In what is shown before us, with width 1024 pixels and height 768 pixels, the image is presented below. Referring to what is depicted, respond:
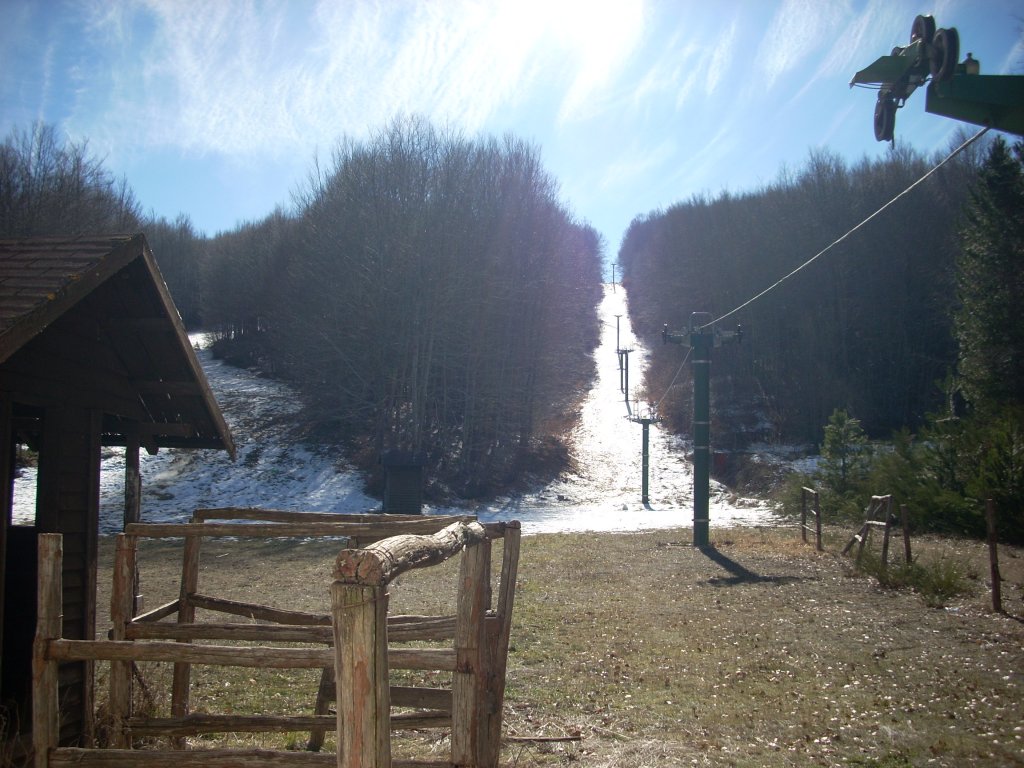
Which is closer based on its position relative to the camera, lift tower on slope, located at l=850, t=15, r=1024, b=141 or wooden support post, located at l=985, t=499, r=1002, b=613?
lift tower on slope, located at l=850, t=15, r=1024, b=141

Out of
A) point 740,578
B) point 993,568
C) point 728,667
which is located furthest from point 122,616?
point 740,578

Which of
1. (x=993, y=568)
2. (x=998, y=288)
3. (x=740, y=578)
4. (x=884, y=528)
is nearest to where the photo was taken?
(x=993, y=568)

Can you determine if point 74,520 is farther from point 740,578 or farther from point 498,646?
point 740,578

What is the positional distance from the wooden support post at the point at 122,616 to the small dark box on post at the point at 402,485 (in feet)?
60.8

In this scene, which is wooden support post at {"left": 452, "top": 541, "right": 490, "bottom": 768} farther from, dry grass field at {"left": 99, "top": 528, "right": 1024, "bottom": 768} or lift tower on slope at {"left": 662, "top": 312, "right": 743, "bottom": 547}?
lift tower on slope at {"left": 662, "top": 312, "right": 743, "bottom": 547}

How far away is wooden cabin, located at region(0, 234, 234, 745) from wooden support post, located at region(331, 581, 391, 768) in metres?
3.81

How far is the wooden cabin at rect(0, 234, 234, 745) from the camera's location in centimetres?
551

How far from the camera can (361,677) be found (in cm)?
198

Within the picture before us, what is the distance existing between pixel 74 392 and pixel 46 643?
3259 mm

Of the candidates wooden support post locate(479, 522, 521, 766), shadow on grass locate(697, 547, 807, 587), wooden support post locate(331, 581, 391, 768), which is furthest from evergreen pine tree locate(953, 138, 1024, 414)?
wooden support post locate(331, 581, 391, 768)

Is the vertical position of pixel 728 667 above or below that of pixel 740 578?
above

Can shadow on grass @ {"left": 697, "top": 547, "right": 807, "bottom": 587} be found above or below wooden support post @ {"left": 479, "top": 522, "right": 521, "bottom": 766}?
below

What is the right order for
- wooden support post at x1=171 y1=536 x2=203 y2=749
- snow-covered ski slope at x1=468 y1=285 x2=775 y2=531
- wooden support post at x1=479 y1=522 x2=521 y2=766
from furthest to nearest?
snow-covered ski slope at x1=468 y1=285 x2=775 y2=531 < wooden support post at x1=171 y1=536 x2=203 y2=749 < wooden support post at x1=479 y1=522 x2=521 y2=766

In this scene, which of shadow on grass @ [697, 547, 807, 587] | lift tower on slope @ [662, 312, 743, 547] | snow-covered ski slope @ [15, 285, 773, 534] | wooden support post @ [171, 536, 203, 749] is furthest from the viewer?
snow-covered ski slope @ [15, 285, 773, 534]
